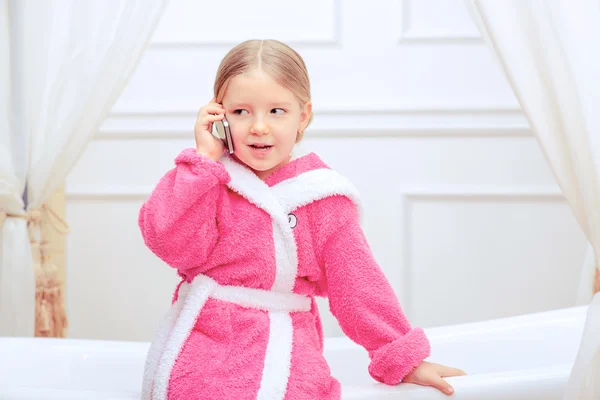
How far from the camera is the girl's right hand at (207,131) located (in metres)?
1.25

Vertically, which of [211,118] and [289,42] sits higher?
[289,42]

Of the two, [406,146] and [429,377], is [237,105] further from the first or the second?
[406,146]

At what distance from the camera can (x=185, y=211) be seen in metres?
1.19

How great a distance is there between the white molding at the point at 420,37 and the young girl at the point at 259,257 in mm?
1218

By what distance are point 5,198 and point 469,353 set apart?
3.94 feet

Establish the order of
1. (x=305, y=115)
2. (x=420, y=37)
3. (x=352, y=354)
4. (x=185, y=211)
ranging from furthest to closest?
1. (x=420, y=37)
2. (x=352, y=354)
3. (x=305, y=115)
4. (x=185, y=211)

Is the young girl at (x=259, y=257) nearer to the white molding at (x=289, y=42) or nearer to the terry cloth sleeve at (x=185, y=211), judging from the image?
the terry cloth sleeve at (x=185, y=211)

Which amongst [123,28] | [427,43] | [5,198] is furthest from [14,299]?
[427,43]

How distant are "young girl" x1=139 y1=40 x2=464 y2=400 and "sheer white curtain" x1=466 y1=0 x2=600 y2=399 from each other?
371 mm

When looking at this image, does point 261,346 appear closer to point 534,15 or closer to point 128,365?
point 128,365

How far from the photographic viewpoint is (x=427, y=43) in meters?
2.41

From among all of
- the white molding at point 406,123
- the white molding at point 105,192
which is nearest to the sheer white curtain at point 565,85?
the white molding at point 406,123

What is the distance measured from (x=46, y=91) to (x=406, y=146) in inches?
44.5

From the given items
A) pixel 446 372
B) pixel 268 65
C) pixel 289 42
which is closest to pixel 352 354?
pixel 446 372
